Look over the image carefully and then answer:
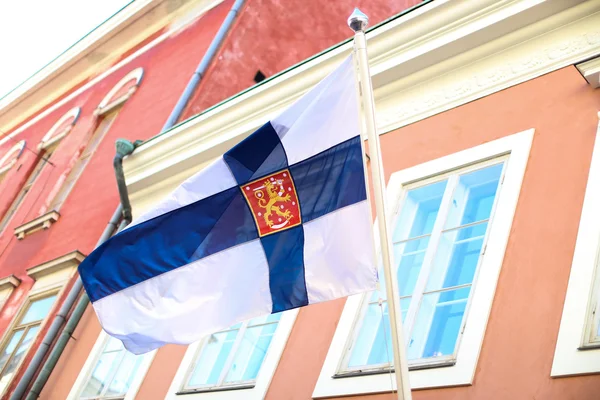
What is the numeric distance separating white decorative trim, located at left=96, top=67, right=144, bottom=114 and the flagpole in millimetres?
8550

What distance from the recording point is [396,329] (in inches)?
136

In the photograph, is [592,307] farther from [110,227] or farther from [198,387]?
[110,227]

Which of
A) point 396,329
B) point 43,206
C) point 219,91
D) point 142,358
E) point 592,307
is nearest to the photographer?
point 396,329

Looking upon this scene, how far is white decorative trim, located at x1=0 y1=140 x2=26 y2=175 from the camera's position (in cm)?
1491

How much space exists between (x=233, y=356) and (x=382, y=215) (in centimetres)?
286

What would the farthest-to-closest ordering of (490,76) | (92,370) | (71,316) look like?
1. (71,316)
2. (92,370)
3. (490,76)

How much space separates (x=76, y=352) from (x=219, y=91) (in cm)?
439

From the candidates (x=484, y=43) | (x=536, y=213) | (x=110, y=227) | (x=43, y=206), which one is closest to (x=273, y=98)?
(x=484, y=43)

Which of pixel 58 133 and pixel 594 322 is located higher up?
pixel 58 133

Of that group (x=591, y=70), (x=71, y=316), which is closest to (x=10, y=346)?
(x=71, y=316)

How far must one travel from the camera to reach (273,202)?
4453mm

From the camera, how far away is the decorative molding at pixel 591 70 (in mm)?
5074

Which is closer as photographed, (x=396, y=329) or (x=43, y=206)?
(x=396, y=329)

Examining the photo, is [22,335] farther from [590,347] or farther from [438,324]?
[590,347]
